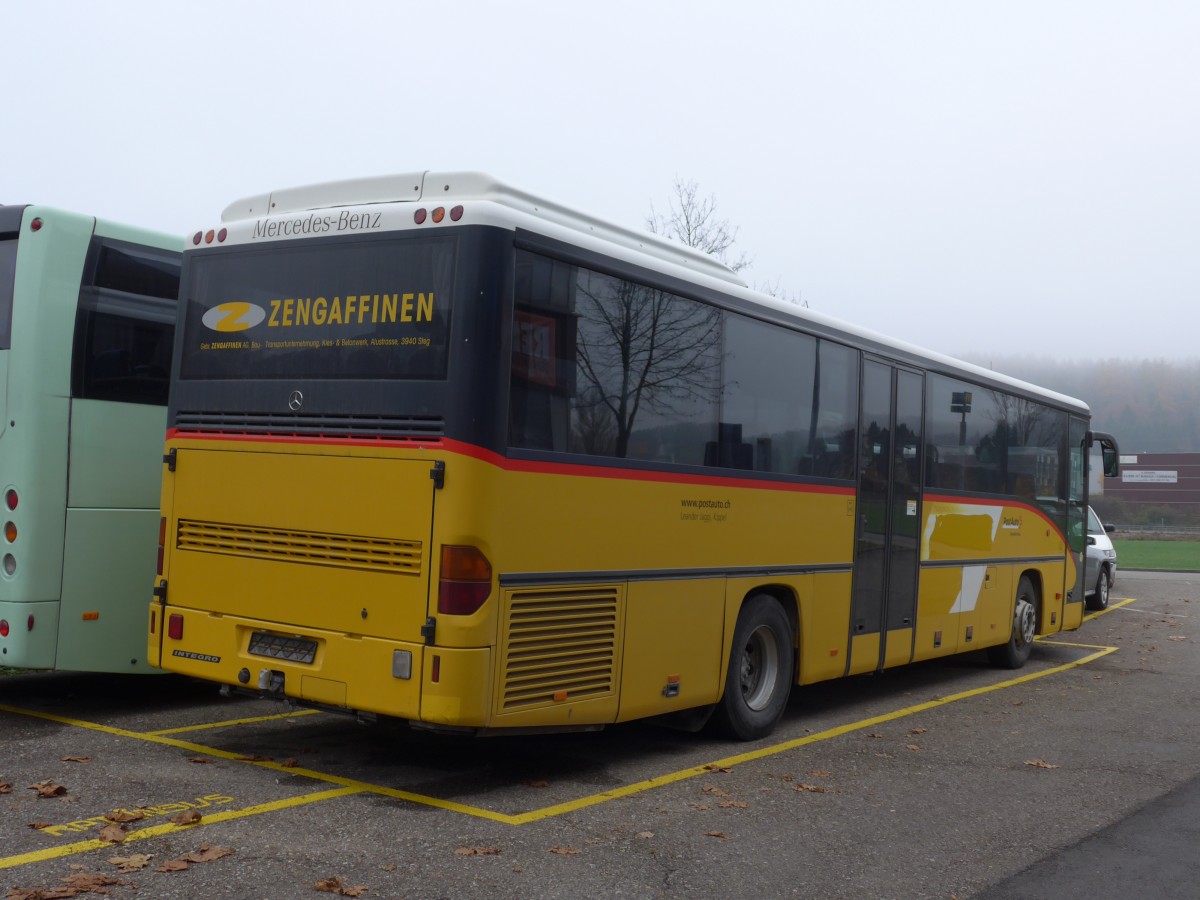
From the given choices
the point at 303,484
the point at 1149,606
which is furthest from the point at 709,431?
the point at 1149,606

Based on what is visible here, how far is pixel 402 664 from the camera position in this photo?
674cm

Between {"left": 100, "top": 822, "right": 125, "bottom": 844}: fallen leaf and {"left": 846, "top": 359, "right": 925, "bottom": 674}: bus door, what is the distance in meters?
6.07

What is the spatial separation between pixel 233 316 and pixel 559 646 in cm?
285

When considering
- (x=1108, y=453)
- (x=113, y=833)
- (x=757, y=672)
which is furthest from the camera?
(x=1108, y=453)

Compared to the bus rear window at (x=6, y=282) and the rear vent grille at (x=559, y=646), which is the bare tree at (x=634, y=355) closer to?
the rear vent grille at (x=559, y=646)

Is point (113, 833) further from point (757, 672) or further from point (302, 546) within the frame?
point (757, 672)

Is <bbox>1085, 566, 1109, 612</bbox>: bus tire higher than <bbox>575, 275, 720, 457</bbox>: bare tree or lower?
lower

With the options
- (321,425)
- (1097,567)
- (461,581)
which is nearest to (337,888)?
(461,581)

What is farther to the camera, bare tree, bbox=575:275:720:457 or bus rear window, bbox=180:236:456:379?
bare tree, bbox=575:275:720:457

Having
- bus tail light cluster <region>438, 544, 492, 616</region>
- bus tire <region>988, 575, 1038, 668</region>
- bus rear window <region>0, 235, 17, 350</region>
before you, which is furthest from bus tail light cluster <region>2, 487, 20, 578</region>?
bus tire <region>988, 575, 1038, 668</region>

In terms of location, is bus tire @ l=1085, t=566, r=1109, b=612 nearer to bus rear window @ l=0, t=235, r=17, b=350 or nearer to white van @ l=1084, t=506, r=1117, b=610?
white van @ l=1084, t=506, r=1117, b=610

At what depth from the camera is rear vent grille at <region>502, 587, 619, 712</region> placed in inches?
270

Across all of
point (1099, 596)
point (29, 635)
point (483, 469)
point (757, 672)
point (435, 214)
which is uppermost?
point (435, 214)

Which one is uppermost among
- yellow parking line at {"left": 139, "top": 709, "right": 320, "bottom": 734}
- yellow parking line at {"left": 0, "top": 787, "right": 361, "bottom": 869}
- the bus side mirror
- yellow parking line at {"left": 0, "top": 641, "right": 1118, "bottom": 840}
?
the bus side mirror
